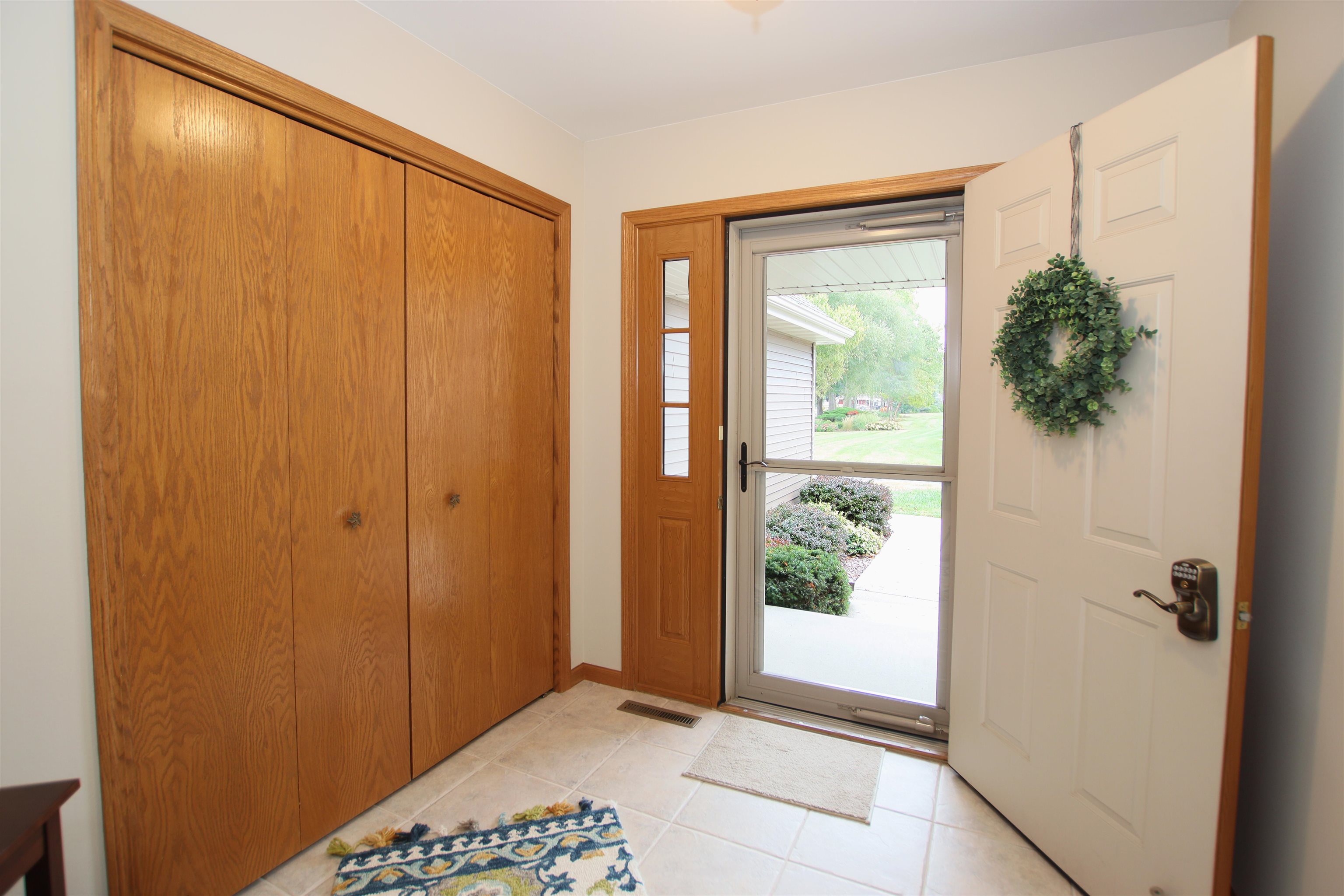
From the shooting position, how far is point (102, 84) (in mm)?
1347

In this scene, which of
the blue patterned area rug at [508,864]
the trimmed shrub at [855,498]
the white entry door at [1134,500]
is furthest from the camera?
the trimmed shrub at [855,498]

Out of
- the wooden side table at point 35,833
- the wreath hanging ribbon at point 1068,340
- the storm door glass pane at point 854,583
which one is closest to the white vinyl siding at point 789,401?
the storm door glass pane at point 854,583

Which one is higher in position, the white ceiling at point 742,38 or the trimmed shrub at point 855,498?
the white ceiling at point 742,38

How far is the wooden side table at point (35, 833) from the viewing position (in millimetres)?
953

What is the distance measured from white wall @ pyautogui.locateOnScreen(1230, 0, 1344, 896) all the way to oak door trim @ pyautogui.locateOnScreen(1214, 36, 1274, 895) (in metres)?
0.16

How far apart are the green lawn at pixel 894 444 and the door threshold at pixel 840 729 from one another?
1.14 metres

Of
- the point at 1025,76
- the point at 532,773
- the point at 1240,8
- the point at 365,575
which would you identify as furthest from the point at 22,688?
the point at 1240,8

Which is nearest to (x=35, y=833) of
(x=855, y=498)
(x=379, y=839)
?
(x=379, y=839)

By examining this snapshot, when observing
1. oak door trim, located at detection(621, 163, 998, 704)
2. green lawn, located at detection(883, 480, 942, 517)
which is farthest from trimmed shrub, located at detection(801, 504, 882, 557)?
oak door trim, located at detection(621, 163, 998, 704)

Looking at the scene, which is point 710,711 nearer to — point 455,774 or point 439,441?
point 455,774

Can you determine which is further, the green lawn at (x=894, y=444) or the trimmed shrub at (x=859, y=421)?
the trimmed shrub at (x=859, y=421)

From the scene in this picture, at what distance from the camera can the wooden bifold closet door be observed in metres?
2.16

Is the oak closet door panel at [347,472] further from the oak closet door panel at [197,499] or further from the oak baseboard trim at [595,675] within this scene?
the oak baseboard trim at [595,675]

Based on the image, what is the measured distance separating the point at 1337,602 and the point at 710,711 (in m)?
2.10
